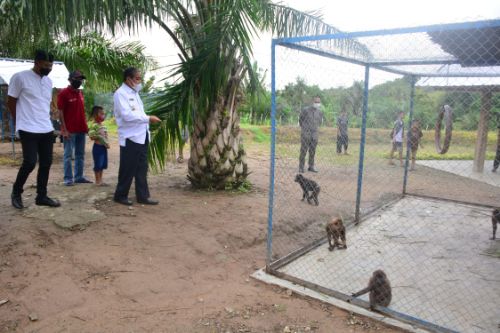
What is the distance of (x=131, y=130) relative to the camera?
15.1ft

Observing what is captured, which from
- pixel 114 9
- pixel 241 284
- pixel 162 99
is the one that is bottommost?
pixel 241 284

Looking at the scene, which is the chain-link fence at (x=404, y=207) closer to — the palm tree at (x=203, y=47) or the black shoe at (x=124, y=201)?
the palm tree at (x=203, y=47)

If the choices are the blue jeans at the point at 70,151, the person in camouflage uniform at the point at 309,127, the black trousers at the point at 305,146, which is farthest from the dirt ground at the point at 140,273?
the person in camouflage uniform at the point at 309,127

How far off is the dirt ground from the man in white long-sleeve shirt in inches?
15.2

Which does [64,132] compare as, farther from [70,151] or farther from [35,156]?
[35,156]

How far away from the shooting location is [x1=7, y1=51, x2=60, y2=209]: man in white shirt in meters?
4.00

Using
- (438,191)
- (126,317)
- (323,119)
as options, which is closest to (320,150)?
(323,119)

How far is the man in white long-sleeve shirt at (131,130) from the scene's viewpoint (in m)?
4.52

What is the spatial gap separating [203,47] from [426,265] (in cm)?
356

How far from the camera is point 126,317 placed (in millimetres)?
2852

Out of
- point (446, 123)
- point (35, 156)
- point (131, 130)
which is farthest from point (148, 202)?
point (446, 123)

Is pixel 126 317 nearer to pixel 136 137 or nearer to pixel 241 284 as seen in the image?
pixel 241 284

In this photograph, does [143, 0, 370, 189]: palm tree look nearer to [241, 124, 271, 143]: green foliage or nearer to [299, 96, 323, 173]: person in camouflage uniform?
[299, 96, 323, 173]: person in camouflage uniform

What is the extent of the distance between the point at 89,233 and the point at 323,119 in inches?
218
